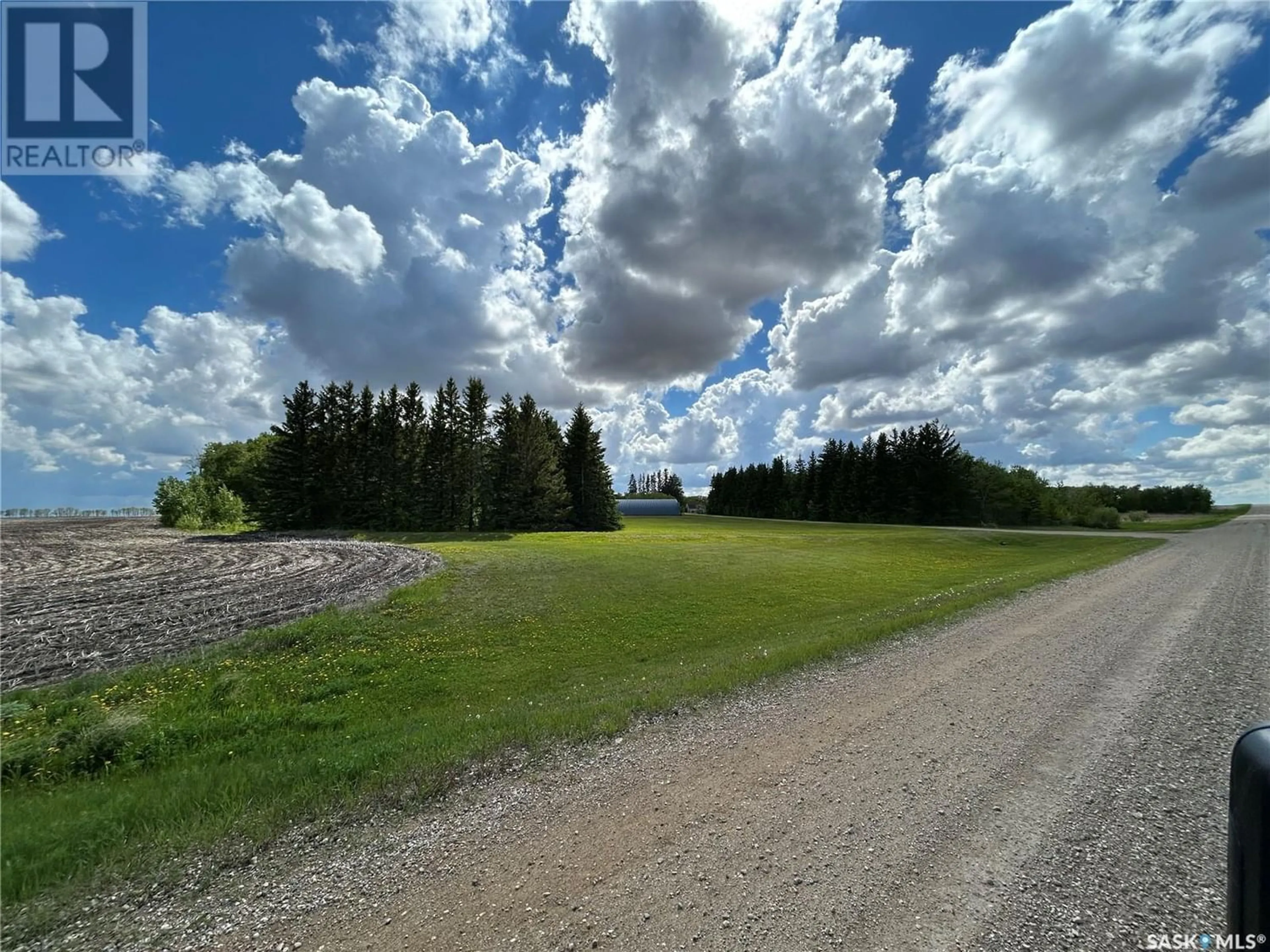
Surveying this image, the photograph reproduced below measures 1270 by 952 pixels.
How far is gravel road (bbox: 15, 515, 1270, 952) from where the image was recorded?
331cm

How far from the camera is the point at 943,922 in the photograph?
10.9 feet

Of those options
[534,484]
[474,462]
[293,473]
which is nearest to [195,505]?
[293,473]

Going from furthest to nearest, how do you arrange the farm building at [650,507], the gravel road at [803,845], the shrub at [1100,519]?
the farm building at [650,507] < the shrub at [1100,519] < the gravel road at [803,845]

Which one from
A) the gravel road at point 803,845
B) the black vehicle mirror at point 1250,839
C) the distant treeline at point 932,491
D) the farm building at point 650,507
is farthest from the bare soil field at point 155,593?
the farm building at point 650,507

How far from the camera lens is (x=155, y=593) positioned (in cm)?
1689

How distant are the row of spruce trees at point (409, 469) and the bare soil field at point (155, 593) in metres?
22.5

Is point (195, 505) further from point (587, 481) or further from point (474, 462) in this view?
point (587, 481)

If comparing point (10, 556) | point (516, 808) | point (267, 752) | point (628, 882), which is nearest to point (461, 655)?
point (267, 752)

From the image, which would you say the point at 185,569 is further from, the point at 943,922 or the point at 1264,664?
the point at 1264,664

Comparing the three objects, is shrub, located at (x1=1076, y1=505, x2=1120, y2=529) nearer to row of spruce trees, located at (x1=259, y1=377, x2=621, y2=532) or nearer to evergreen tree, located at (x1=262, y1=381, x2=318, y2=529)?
row of spruce trees, located at (x1=259, y1=377, x2=621, y2=532)

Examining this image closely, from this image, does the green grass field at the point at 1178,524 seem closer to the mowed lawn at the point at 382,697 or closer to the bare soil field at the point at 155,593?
the mowed lawn at the point at 382,697

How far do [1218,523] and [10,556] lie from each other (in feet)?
400

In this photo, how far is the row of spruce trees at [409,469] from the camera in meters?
57.5

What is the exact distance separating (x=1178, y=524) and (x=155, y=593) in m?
108
